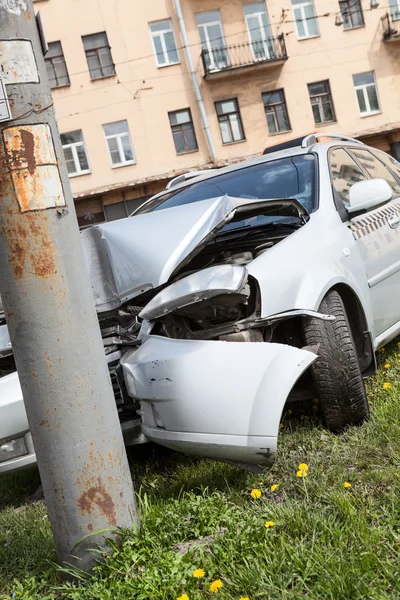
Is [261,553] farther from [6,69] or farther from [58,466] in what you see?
[6,69]

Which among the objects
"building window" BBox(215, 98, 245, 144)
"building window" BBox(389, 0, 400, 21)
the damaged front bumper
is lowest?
the damaged front bumper

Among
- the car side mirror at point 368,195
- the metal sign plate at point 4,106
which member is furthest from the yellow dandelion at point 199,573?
the car side mirror at point 368,195

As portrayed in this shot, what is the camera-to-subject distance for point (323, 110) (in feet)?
76.5

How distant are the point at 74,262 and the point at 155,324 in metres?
0.75

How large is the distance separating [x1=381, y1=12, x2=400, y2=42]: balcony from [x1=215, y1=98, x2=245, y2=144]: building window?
234 inches

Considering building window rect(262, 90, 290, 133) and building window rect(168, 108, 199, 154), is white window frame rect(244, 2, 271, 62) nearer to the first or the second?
building window rect(262, 90, 290, 133)

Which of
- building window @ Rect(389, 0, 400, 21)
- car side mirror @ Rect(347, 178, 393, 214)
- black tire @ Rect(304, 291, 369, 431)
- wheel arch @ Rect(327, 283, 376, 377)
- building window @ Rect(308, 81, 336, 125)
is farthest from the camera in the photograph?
building window @ Rect(389, 0, 400, 21)

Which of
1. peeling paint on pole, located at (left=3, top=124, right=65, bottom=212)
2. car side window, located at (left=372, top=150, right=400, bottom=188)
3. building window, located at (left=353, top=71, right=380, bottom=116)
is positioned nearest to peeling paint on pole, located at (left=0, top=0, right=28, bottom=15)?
peeling paint on pole, located at (left=3, top=124, right=65, bottom=212)

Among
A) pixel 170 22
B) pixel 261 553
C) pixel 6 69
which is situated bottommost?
pixel 261 553

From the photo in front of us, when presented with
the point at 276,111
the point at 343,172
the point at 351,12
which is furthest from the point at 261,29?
the point at 343,172

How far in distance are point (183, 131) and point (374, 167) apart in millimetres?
18546

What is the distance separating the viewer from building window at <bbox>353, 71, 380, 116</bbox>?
924 inches

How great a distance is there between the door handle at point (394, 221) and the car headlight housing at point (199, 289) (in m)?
1.73

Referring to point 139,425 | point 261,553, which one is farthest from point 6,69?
point 261,553
